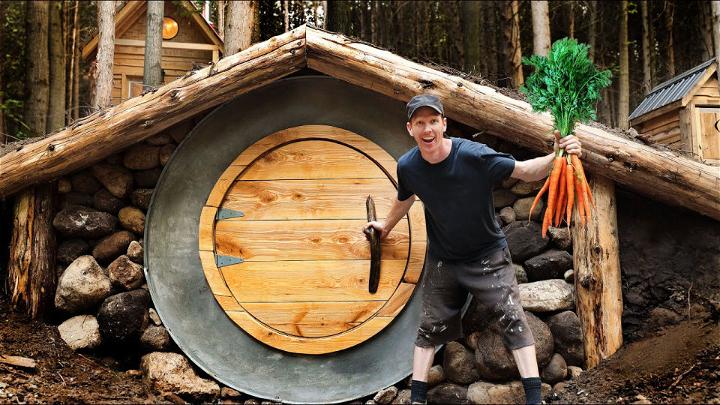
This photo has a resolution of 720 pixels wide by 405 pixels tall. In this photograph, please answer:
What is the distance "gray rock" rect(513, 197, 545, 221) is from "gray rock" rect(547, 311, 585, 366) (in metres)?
0.67

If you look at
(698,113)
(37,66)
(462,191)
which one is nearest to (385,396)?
(462,191)

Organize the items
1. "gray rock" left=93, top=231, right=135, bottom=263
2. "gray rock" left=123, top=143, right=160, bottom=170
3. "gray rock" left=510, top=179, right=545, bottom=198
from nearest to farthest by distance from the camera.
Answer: "gray rock" left=510, top=179, right=545, bottom=198 → "gray rock" left=93, top=231, right=135, bottom=263 → "gray rock" left=123, top=143, right=160, bottom=170

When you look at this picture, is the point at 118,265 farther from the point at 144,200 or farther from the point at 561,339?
the point at 561,339

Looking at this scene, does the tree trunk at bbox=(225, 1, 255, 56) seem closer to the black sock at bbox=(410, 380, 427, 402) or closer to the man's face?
the man's face

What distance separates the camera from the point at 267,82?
3900mm

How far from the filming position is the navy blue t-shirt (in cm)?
303

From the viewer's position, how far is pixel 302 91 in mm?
4051

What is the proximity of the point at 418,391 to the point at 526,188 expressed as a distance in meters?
1.55

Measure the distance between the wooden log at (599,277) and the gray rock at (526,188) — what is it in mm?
318

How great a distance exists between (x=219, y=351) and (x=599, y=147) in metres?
2.81

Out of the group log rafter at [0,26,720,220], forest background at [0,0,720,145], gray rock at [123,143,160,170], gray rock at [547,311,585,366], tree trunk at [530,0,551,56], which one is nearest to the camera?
gray rock at [547,311,585,366]

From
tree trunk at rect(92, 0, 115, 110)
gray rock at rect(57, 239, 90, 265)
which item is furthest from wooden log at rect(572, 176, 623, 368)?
tree trunk at rect(92, 0, 115, 110)

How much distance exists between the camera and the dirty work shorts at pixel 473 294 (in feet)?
10.0

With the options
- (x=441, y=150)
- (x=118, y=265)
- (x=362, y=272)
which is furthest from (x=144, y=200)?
(x=441, y=150)
